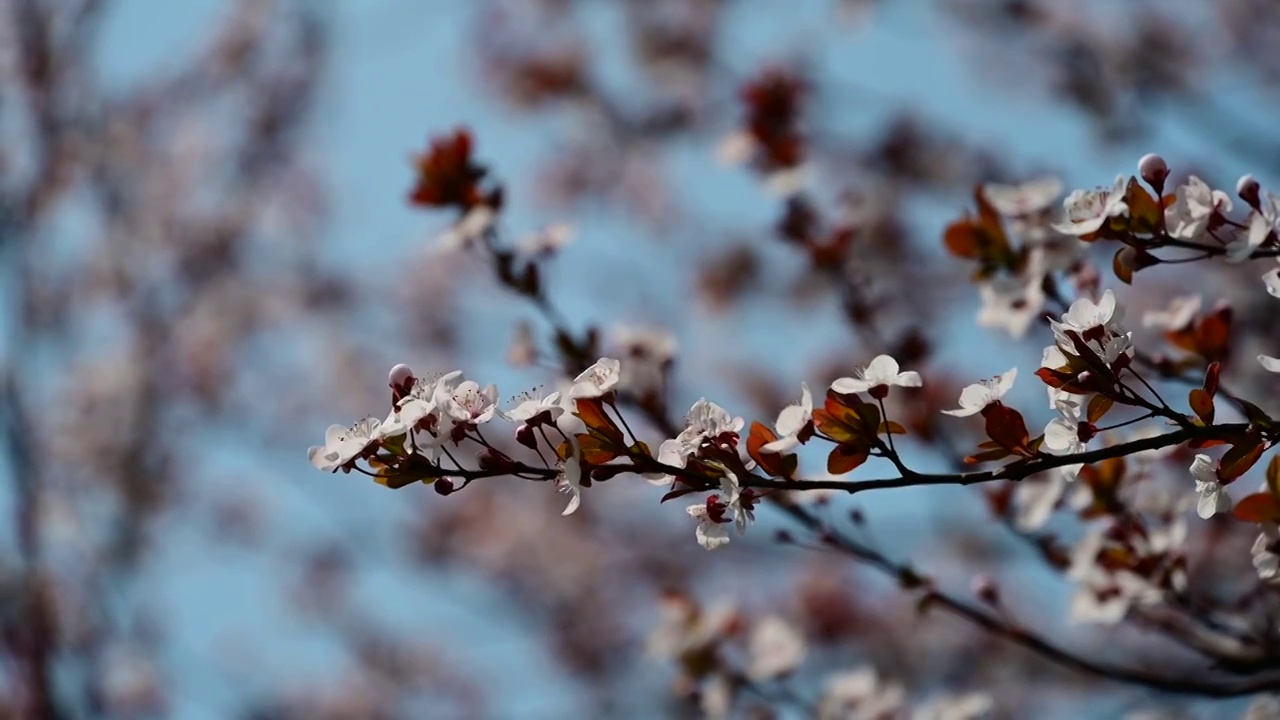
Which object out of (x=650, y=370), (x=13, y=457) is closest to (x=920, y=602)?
(x=650, y=370)

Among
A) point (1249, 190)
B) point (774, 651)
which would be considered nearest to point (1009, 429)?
point (1249, 190)

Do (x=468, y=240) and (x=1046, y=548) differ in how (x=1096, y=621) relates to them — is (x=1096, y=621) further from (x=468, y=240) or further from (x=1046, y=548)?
(x=468, y=240)

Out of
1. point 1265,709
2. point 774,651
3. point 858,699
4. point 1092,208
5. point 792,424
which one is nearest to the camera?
point 792,424

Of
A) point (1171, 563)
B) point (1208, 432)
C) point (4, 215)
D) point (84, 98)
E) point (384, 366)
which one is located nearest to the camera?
point (1208, 432)

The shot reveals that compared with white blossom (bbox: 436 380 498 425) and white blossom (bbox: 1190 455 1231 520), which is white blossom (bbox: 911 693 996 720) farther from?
white blossom (bbox: 436 380 498 425)

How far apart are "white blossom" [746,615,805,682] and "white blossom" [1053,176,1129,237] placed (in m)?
1.10

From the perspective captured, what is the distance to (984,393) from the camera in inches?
50.9

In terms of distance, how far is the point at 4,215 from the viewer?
4684mm

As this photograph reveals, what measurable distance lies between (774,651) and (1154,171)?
4.03 ft

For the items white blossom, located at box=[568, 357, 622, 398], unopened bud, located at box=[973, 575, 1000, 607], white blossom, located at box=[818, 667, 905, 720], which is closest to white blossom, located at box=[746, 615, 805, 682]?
white blossom, located at box=[818, 667, 905, 720]

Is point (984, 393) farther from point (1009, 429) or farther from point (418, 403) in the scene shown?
point (418, 403)

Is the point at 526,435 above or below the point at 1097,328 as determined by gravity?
below

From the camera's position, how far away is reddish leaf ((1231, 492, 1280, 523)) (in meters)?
1.36

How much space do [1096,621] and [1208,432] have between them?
0.87 metres
